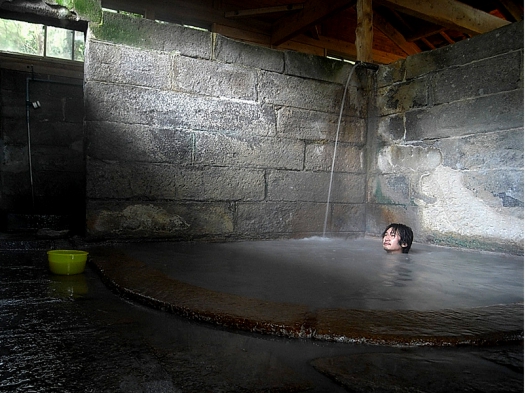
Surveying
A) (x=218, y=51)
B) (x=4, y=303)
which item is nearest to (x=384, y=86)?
(x=218, y=51)

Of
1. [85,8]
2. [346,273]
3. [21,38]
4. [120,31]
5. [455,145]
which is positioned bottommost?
[346,273]

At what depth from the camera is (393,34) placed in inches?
407

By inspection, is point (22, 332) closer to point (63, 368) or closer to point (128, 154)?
point (63, 368)

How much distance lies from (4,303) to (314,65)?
427cm

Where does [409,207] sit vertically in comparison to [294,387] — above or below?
above

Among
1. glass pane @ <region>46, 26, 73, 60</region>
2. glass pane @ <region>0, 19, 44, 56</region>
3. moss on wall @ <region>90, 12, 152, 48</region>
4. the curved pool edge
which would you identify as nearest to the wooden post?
moss on wall @ <region>90, 12, 152, 48</region>

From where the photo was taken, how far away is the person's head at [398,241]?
4.01 m

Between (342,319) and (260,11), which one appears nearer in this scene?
(342,319)

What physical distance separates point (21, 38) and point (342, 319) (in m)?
7.28

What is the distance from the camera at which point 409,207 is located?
4.96m

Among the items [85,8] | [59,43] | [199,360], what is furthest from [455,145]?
[59,43]

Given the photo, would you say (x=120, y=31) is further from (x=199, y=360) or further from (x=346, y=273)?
(x=199, y=360)

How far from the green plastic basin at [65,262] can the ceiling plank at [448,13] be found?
580 cm

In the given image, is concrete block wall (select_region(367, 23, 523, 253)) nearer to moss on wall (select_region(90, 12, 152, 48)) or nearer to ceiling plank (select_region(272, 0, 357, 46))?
ceiling plank (select_region(272, 0, 357, 46))
